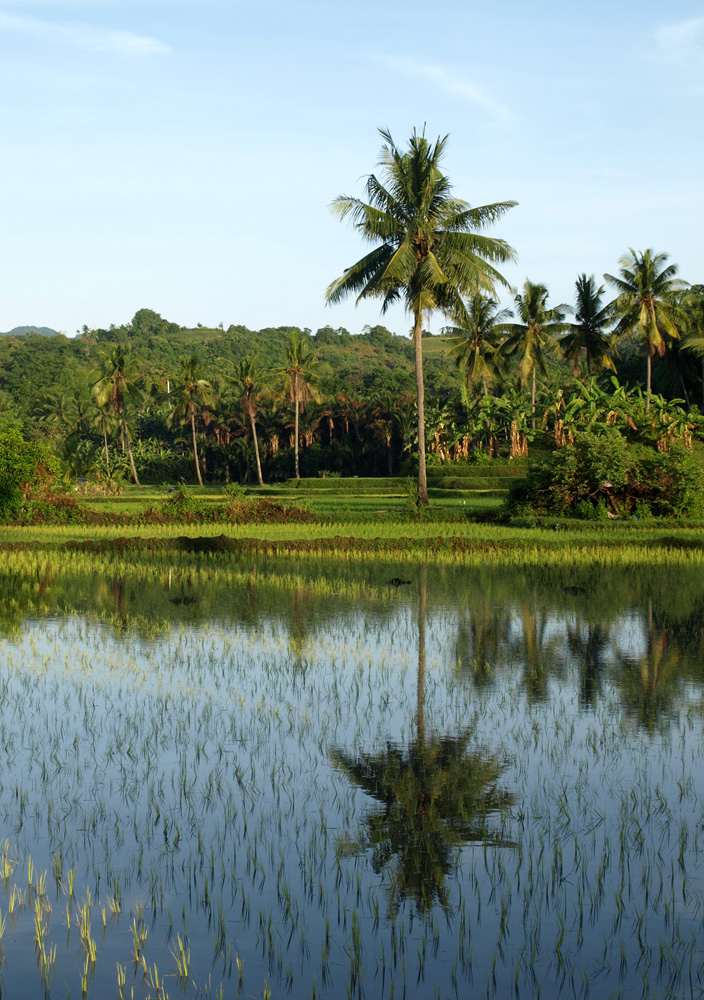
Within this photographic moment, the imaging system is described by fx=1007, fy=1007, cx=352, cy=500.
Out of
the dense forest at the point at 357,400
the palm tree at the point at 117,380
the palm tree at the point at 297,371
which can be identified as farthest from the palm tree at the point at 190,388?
the palm tree at the point at 297,371

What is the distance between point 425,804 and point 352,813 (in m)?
0.48

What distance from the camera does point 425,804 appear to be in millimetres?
6430

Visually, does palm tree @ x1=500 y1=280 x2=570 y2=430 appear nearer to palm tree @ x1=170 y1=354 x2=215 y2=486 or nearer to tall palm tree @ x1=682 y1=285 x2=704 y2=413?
tall palm tree @ x1=682 y1=285 x2=704 y2=413

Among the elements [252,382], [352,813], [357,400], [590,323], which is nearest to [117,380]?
[252,382]

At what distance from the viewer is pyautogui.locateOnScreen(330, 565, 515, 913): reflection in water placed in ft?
17.9

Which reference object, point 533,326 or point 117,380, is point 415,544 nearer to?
point 533,326

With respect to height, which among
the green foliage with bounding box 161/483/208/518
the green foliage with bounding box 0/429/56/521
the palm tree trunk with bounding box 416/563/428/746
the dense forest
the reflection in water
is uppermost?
the dense forest

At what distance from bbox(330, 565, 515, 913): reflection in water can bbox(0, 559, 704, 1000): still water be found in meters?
0.02

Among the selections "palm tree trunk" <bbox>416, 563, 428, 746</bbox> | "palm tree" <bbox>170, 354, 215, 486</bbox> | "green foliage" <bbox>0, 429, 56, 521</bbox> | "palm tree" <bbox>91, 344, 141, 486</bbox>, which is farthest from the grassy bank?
"palm tree" <bbox>170, 354, 215, 486</bbox>

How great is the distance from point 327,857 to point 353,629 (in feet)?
24.8

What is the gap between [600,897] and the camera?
5164 mm

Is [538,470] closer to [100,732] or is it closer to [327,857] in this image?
[100,732]

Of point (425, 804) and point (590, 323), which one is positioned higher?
point (590, 323)

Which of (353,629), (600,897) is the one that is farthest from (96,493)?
(600,897)
